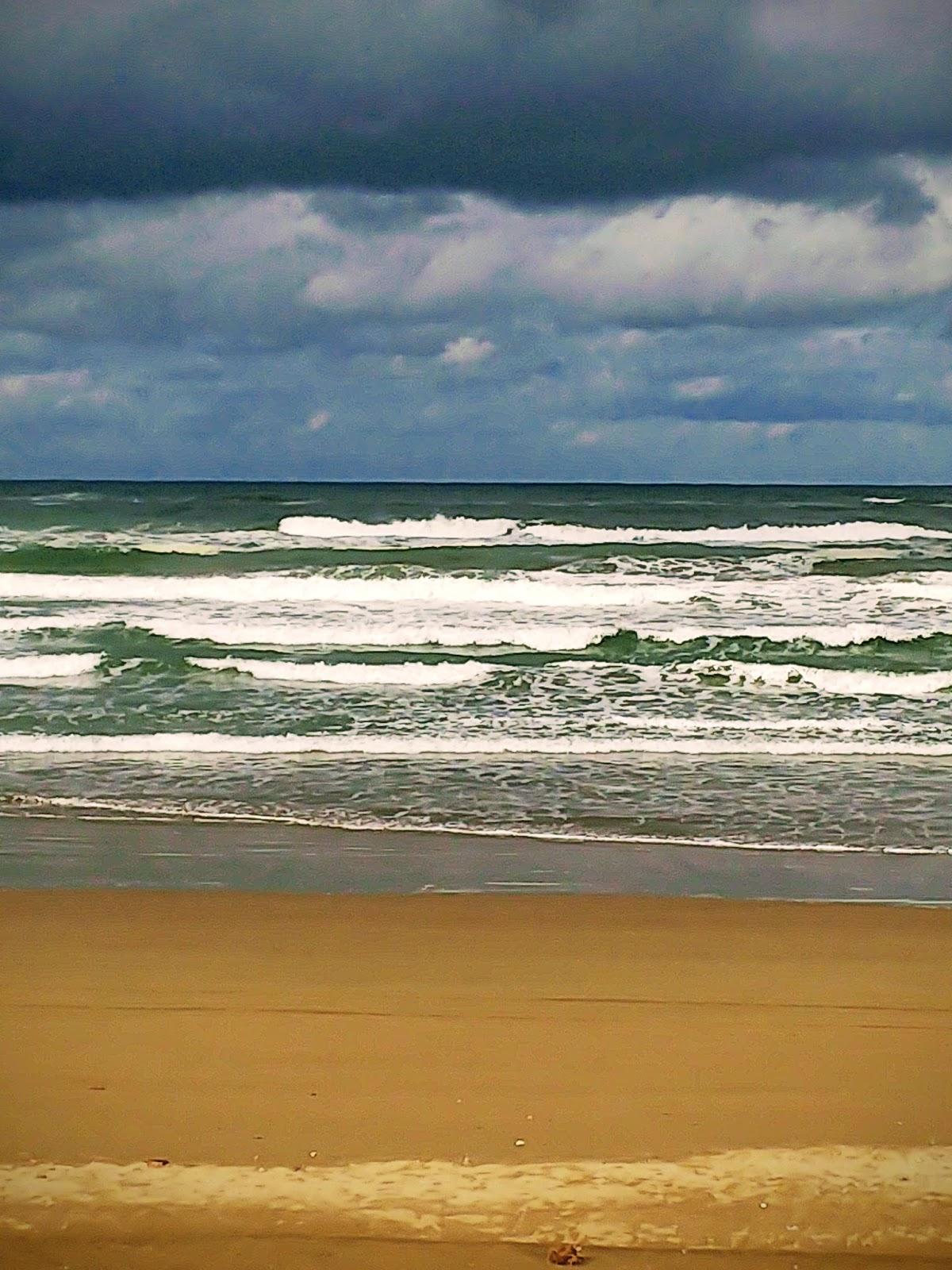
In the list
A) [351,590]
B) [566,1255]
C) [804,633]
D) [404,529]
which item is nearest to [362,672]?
[804,633]

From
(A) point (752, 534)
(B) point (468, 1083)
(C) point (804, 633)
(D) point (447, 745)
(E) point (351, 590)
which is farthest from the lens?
(A) point (752, 534)

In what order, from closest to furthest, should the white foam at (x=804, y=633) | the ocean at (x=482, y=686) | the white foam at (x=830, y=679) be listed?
the ocean at (x=482, y=686) → the white foam at (x=830, y=679) → the white foam at (x=804, y=633)

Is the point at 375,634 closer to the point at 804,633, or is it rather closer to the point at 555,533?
the point at 804,633

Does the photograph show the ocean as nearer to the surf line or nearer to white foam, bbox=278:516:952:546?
white foam, bbox=278:516:952:546

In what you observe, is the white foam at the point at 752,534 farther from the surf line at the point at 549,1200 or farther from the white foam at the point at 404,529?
the surf line at the point at 549,1200

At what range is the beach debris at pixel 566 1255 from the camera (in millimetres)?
2678

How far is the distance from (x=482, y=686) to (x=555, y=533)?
15.4m

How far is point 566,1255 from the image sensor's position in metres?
2.70

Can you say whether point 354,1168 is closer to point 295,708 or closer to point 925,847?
point 925,847

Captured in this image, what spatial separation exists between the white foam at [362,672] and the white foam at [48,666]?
95 centimetres

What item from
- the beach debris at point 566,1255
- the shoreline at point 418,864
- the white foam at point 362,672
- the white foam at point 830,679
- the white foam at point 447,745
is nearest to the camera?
the beach debris at point 566,1255

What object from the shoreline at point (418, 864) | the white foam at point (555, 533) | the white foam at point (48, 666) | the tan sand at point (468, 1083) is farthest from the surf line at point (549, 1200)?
the white foam at point (555, 533)

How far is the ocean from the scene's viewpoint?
7.40 metres

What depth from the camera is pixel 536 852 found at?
21.5 ft
